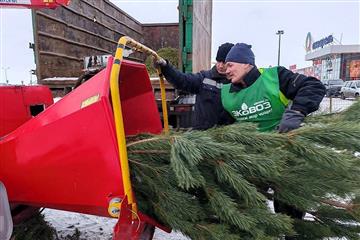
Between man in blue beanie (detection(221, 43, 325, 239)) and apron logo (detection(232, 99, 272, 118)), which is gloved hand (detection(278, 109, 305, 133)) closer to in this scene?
man in blue beanie (detection(221, 43, 325, 239))

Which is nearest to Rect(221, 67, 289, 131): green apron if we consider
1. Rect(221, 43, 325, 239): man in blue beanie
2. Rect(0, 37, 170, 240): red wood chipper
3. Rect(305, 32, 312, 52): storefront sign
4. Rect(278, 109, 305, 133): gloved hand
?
Rect(221, 43, 325, 239): man in blue beanie

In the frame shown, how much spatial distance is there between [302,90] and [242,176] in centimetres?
86

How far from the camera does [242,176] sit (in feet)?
5.08

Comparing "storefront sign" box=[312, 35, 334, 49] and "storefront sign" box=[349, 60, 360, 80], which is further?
"storefront sign" box=[312, 35, 334, 49]

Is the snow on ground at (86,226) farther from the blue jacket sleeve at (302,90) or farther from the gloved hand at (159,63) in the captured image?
the gloved hand at (159,63)

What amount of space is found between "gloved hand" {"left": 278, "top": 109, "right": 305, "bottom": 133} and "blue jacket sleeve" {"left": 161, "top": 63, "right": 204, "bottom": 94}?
1.16 m

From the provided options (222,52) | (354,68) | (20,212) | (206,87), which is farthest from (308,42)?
(20,212)

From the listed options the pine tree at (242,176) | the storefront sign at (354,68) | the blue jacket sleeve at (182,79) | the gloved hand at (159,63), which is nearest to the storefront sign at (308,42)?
the storefront sign at (354,68)

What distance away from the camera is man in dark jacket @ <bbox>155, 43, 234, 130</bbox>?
2875 millimetres

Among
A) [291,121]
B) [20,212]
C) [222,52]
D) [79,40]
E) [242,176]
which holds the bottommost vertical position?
Result: [20,212]

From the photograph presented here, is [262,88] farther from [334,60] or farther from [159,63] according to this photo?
[334,60]

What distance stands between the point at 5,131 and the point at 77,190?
2.56 feet

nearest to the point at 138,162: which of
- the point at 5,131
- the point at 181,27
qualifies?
the point at 5,131

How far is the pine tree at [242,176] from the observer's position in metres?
1.49
